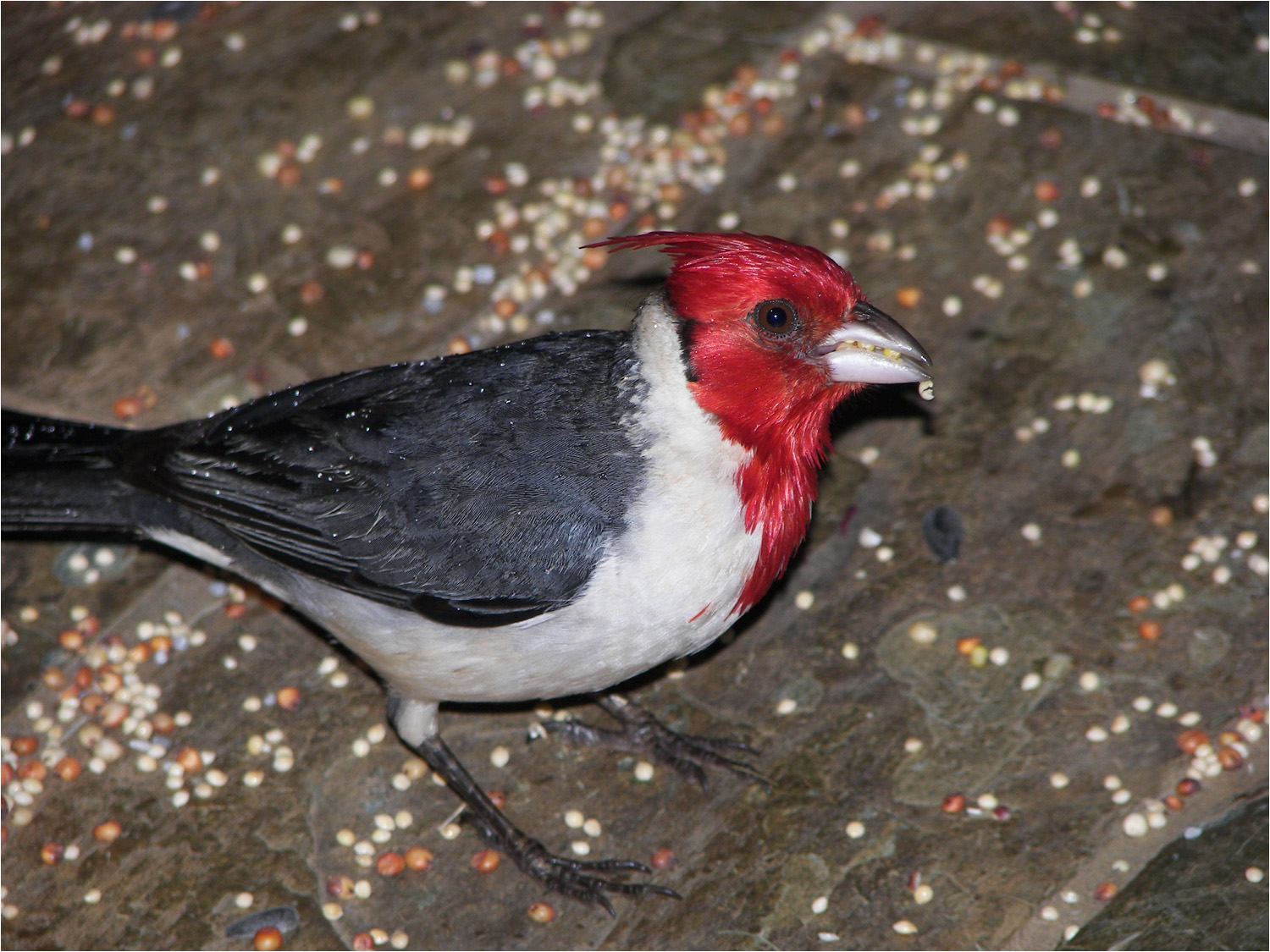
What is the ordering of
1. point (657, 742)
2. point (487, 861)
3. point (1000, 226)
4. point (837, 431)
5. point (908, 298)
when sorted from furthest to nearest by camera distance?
1. point (1000, 226)
2. point (908, 298)
3. point (837, 431)
4. point (657, 742)
5. point (487, 861)

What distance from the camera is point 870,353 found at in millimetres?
3035

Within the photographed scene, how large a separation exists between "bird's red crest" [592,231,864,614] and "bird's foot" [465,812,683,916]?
108 centimetres

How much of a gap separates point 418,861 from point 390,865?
0.26 feet

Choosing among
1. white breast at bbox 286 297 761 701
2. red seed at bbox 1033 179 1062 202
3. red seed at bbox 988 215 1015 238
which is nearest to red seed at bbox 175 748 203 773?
white breast at bbox 286 297 761 701

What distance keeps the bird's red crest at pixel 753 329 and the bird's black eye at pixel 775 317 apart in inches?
0.5

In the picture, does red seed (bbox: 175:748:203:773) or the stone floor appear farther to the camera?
red seed (bbox: 175:748:203:773)

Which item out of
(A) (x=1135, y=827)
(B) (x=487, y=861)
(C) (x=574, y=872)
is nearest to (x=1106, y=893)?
(A) (x=1135, y=827)

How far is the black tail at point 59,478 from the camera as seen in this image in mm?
3549

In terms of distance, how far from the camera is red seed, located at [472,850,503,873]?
138 inches

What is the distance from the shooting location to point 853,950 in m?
3.28

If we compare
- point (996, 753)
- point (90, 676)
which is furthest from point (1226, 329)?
point (90, 676)

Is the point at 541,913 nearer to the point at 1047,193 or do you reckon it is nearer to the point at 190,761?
the point at 190,761

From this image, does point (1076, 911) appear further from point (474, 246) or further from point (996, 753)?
point (474, 246)

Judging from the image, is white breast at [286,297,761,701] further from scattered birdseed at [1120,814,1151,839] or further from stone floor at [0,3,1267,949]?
scattered birdseed at [1120,814,1151,839]
